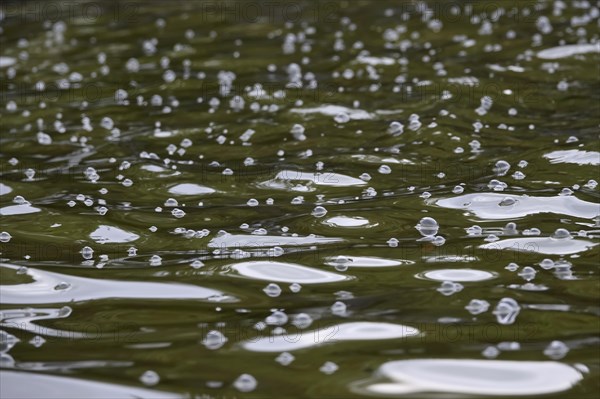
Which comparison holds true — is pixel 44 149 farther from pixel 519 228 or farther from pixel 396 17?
pixel 396 17

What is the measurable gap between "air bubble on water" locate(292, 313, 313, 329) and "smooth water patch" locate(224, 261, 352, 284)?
193 mm

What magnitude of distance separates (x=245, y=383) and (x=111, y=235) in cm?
100

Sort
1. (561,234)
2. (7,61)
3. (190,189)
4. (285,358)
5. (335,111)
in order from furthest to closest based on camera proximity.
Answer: (7,61) → (335,111) → (190,189) → (561,234) → (285,358)

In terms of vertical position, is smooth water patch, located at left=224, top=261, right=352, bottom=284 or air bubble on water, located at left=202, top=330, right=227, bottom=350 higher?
smooth water patch, located at left=224, top=261, right=352, bottom=284

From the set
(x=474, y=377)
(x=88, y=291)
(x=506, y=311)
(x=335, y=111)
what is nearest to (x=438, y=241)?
(x=506, y=311)

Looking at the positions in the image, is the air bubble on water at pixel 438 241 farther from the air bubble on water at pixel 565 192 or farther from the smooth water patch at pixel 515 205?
the air bubble on water at pixel 565 192

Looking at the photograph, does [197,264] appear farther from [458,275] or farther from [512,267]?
[512,267]

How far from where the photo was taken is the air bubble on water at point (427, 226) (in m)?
2.45

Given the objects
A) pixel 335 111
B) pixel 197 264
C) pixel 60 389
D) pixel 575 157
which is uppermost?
pixel 335 111

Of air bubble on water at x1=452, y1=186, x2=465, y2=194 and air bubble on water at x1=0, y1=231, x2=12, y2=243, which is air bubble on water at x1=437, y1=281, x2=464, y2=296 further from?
air bubble on water at x1=0, y1=231, x2=12, y2=243

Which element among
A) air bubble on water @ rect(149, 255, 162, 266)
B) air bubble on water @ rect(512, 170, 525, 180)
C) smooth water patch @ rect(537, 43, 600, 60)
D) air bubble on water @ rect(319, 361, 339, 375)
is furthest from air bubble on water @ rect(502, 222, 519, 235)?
smooth water patch @ rect(537, 43, 600, 60)

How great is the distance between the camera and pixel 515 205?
2.60 m

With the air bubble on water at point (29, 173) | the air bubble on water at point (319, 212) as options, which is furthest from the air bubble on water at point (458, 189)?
the air bubble on water at point (29, 173)

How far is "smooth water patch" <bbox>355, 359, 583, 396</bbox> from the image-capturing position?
5.52 ft
